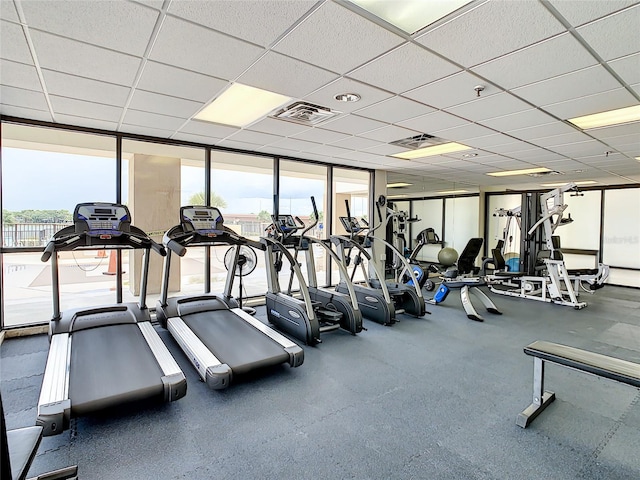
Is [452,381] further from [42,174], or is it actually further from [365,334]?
[42,174]

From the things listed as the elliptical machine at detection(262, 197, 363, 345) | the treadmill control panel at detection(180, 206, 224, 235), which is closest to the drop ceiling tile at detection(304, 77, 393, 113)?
the elliptical machine at detection(262, 197, 363, 345)

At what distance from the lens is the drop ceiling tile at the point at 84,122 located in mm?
4023

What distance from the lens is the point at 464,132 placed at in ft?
14.6

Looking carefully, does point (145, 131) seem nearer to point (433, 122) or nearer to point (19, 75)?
point (19, 75)

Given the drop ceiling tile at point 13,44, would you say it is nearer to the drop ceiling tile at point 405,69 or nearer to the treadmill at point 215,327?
the treadmill at point 215,327

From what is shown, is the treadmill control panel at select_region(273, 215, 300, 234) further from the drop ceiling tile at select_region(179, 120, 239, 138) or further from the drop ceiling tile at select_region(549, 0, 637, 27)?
the drop ceiling tile at select_region(549, 0, 637, 27)

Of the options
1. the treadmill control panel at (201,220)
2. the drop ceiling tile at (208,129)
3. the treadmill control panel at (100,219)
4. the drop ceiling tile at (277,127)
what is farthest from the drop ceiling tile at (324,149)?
the treadmill control panel at (100,219)

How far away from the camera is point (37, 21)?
6.72 feet

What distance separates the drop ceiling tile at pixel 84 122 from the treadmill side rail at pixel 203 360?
8.59 feet

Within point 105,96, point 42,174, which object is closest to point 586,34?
point 105,96

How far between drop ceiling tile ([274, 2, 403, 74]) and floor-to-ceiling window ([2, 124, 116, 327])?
3.71m

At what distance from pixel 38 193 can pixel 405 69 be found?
475 centimetres

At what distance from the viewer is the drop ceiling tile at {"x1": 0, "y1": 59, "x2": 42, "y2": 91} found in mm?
2630

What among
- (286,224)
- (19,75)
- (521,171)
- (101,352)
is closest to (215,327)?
(101,352)
